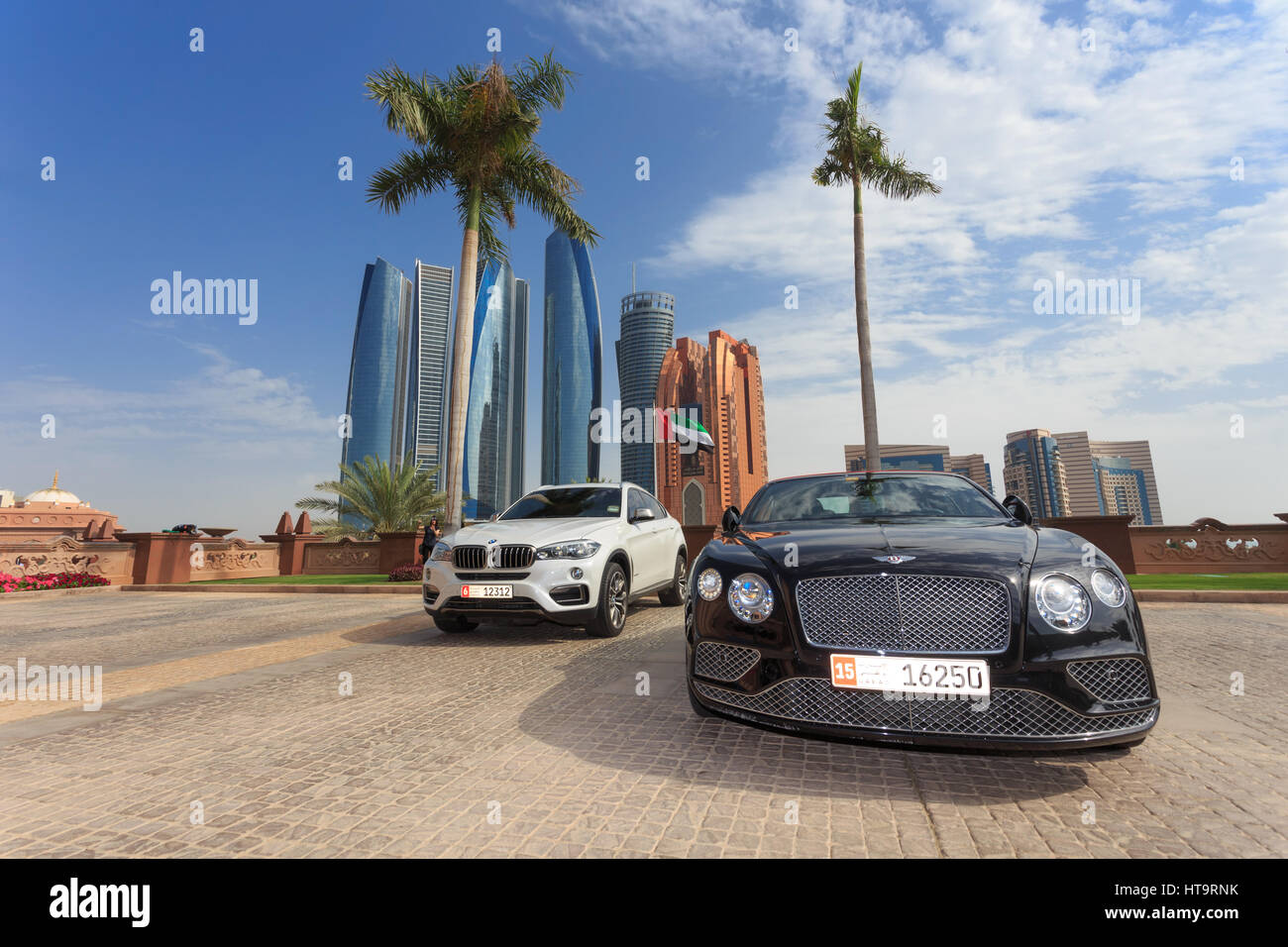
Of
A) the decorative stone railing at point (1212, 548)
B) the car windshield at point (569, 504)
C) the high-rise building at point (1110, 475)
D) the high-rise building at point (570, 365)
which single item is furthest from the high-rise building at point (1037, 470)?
the car windshield at point (569, 504)

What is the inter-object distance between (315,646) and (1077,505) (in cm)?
21351

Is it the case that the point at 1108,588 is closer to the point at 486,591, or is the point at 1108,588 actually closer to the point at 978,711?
the point at 978,711

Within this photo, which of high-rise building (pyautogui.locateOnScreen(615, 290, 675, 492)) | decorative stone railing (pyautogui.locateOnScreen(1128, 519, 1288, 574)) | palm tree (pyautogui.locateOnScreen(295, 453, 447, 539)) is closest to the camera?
decorative stone railing (pyautogui.locateOnScreen(1128, 519, 1288, 574))

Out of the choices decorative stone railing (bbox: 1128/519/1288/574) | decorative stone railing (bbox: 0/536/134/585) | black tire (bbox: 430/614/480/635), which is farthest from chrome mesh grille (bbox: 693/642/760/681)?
decorative stone railing (bbox: 0/536/134/585)

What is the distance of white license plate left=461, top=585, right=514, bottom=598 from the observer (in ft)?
17.5

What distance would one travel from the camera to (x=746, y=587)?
8.83 ft

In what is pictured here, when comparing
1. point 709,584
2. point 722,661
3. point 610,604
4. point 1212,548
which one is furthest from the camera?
point 1212,548

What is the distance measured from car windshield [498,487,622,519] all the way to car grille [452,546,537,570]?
105 centimetres

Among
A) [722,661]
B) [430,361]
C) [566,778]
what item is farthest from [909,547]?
[430,361]

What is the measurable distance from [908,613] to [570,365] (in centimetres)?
17542

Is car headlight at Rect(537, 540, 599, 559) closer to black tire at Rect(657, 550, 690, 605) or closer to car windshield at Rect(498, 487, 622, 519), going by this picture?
car windshield at Rect(498, 487, 622, 519)

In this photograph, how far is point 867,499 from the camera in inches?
156
